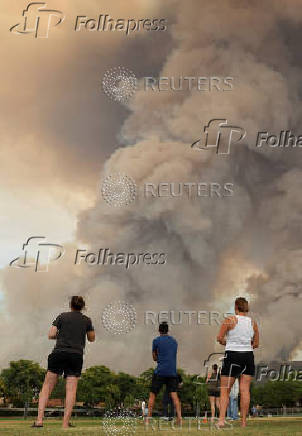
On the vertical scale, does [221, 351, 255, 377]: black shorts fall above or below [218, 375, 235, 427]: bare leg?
above

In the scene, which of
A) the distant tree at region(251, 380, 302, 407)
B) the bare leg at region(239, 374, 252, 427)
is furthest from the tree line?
the bare leg at region(239, 374, 252, 427)

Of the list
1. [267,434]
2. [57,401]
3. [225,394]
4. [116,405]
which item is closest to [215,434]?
[267,434]

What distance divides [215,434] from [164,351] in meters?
5.34

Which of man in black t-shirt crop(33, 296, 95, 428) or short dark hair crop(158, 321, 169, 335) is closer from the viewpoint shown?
man in black t-shirt crop(33, 296, 95, 428)

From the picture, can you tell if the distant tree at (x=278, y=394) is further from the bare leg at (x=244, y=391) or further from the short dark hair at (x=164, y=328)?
the bare leg at (x=244, y=391)

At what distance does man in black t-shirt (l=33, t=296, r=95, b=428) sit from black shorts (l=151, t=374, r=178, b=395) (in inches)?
148

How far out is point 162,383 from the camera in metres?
14.9

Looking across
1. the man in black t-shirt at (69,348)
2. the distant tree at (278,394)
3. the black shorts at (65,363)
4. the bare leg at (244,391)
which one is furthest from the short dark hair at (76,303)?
the distant tree at (278,394)

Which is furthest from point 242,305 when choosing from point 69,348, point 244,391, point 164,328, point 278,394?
point 278,394

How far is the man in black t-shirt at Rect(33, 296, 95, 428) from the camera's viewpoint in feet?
36.9

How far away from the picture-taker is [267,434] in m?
9.35

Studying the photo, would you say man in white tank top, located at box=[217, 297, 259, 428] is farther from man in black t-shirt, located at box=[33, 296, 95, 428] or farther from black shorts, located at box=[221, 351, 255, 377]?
man in black t-shirt, located at box=[33, 296, 95, 428]

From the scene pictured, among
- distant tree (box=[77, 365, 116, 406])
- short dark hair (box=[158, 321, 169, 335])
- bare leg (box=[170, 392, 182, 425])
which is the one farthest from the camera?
distant tree (box=[77, 365, 116, 406])

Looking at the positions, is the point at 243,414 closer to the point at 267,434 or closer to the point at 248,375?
the point at 248,375
